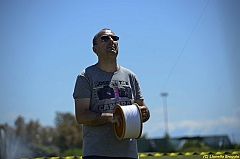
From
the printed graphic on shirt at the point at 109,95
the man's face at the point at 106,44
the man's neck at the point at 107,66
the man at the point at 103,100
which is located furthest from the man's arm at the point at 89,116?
the man's face at the point at 106,44

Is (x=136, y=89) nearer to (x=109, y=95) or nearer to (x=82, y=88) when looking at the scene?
(x=109, y=95)

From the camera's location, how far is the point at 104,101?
12.3 feet

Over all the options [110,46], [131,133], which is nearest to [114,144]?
[131,133]

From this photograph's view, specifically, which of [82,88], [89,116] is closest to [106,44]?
[82,88]

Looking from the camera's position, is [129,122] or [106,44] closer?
[129,122]

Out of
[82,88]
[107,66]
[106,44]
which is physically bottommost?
[82,88]

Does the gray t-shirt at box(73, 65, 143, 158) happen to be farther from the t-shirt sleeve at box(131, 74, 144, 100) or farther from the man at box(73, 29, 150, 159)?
the t-shirt sleeve at box(131, 74, 144, 100)

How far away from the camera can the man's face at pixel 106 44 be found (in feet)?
12.7

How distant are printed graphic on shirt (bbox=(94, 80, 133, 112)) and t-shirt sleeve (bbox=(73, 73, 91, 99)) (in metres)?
0.06

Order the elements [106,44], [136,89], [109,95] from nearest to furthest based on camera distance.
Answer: [109,95], [106,44], [136,89]

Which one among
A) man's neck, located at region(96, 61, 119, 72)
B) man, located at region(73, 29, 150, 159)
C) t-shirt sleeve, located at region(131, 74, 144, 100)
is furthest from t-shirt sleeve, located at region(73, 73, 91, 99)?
t-shirt sleeve, located at region(131, 74, 144, 100)

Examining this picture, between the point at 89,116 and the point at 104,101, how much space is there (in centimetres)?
Result: 21

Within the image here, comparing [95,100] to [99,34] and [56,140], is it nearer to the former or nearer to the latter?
[99,34]

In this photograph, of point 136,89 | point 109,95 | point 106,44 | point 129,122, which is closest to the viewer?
point 129,122
